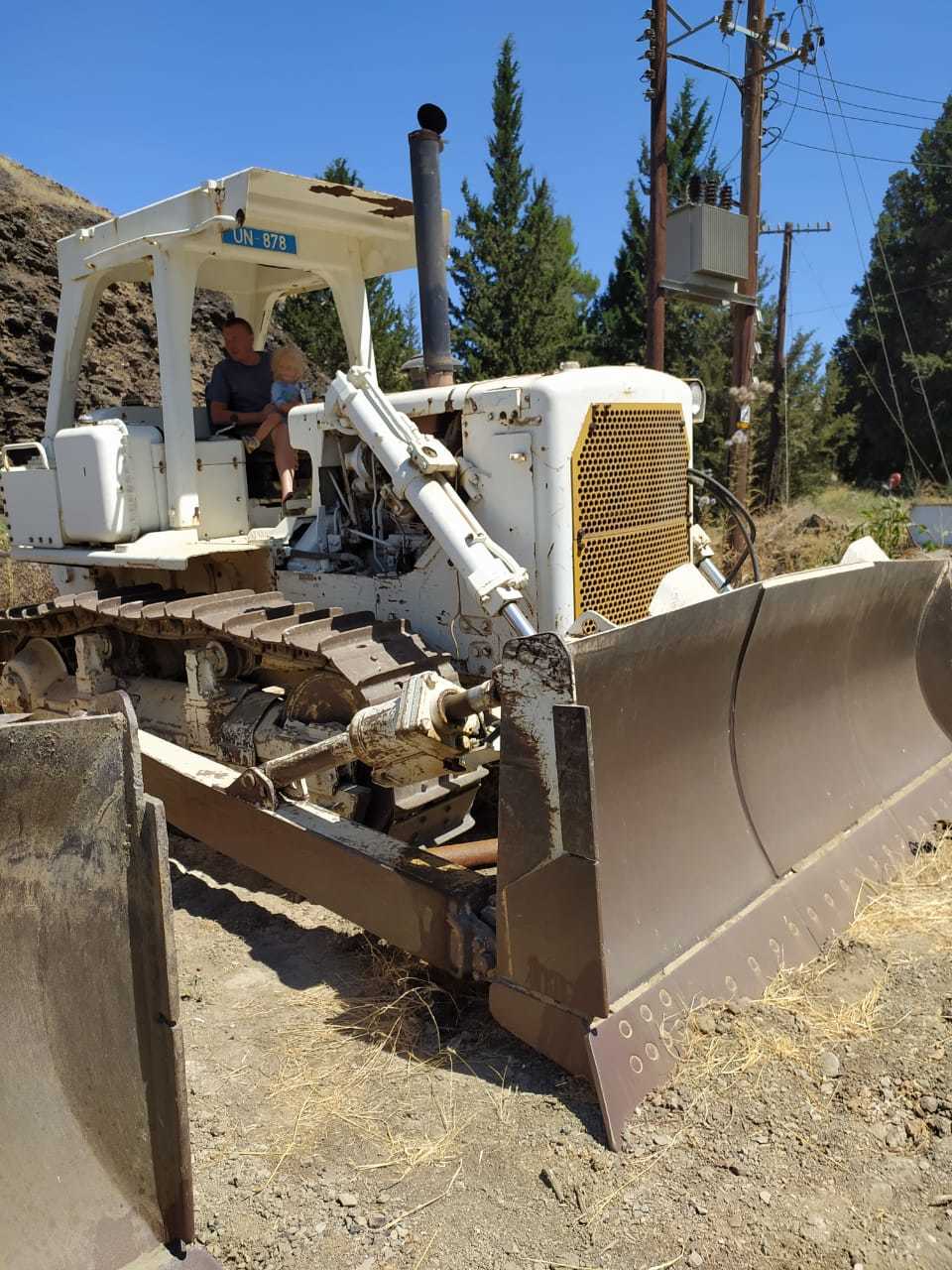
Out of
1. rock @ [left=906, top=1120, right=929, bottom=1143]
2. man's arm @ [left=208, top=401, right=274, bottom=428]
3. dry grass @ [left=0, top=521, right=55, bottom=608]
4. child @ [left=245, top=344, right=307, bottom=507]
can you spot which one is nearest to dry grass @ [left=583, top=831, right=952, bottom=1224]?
rock @ [left=906, top=1120, right=929, bottom=1143]

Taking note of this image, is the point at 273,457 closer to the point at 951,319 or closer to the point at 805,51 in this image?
the point at 805,51

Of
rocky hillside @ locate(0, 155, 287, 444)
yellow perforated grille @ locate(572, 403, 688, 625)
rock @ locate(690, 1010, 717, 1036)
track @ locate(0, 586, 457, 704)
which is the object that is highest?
rocky hillside @ locate(0, 155, 287, 444)

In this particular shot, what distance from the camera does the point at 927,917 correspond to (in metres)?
3.39

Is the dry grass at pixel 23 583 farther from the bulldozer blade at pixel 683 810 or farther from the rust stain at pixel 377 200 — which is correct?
the bulldozer blade at pixel 683 810

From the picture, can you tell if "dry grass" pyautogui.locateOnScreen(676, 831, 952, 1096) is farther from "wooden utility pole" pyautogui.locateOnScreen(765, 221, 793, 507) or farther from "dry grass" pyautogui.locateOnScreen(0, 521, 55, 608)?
"wooden utility pole" pyautogui.locateOnScreen(765, 221, 793, 507)

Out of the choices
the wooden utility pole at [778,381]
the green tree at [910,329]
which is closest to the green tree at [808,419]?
the wooden utility pole at [778,381]

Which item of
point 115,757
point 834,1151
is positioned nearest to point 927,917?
point 834,1151

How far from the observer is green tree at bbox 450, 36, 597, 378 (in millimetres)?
25391

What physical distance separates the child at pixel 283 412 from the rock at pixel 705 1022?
A: 3.25 m

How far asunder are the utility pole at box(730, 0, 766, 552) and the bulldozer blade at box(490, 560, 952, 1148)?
849cm

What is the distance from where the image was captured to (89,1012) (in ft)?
6.20

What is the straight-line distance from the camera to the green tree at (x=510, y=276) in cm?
2539

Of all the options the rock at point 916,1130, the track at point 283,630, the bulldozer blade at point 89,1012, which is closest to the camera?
the bulldozer blade at point 89,1012

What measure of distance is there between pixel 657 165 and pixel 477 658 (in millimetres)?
9652
